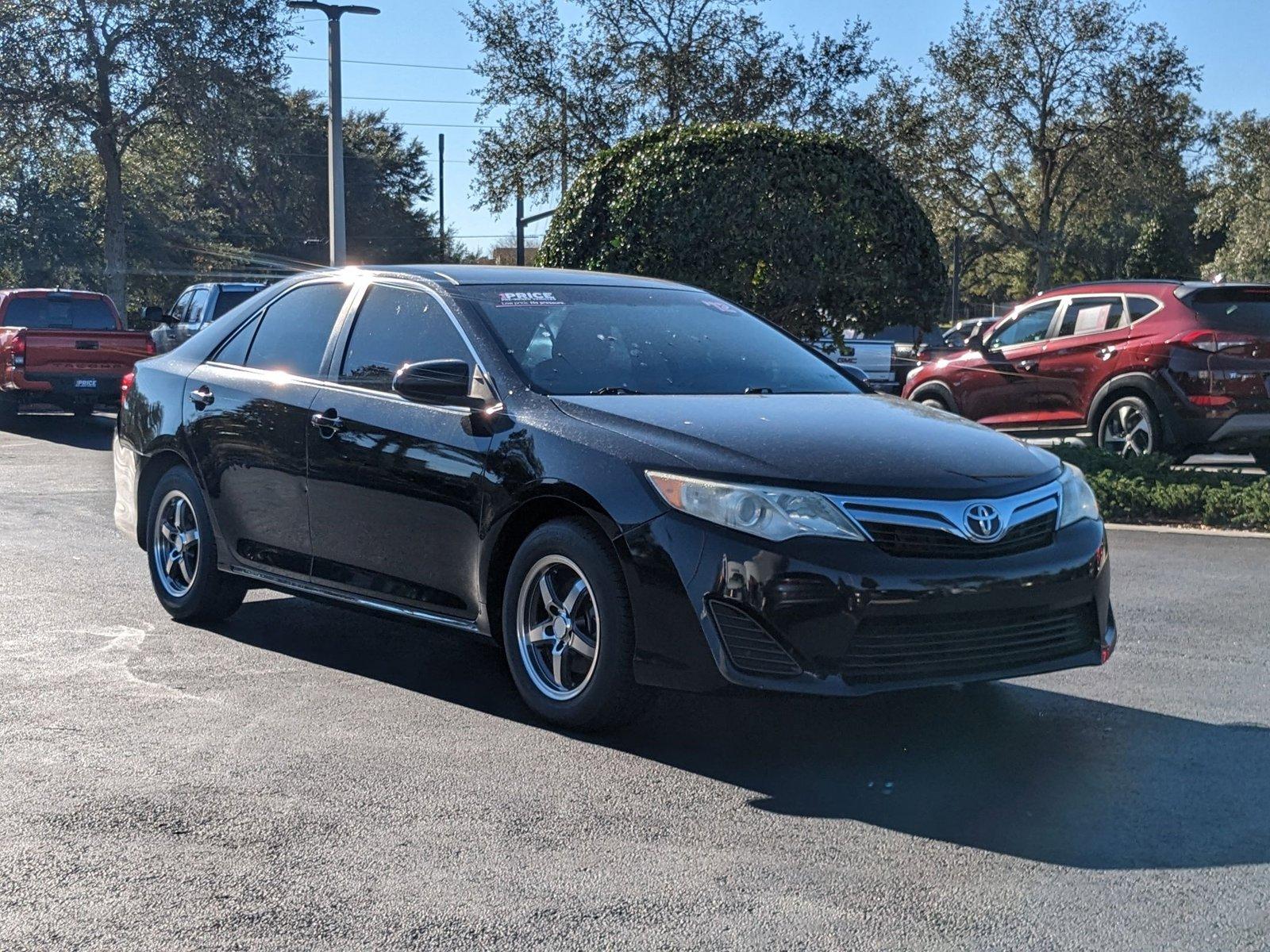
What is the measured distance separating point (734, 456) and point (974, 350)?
443 inches

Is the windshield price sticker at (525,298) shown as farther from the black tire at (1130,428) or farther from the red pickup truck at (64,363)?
the red pickup truck at (64,363)

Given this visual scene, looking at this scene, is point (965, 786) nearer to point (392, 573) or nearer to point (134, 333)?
point (392, 573)

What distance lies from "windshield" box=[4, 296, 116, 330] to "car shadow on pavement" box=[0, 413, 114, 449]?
4.45ft

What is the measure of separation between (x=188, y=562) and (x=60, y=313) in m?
16.5

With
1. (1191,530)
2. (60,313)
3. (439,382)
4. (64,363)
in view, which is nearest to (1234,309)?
(1191,530)

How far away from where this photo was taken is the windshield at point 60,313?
22.5m

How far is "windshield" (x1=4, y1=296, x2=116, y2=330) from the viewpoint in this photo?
22531 mm

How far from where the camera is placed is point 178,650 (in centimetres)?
700

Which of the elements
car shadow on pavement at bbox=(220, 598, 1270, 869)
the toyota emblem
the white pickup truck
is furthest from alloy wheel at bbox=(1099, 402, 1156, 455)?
the white pickup truck

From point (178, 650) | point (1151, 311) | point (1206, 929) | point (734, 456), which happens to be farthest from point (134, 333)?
point (1206, 929)

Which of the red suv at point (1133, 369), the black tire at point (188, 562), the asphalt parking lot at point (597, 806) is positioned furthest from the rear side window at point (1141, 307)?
the black tire at point (188, 562)

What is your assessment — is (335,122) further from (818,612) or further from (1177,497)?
(818,612)

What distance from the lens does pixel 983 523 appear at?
5133 millimetres

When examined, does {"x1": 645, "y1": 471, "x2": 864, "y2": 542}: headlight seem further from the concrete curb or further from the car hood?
the concrete curb
